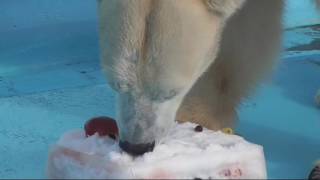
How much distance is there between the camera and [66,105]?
1864mm

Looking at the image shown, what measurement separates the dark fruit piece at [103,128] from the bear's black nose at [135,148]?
5 cm

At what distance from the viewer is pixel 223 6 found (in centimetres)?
111

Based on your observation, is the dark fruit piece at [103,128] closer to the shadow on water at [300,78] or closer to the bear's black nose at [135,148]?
the bear's black nose at [135,148]

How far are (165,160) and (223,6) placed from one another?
0.91 feet

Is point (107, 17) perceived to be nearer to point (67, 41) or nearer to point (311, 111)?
point (311, 111)

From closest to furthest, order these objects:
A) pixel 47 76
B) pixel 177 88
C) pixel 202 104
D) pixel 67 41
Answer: pixel 177 88 < pixel 202 104 < pixel 47 76 < pixel 67 41

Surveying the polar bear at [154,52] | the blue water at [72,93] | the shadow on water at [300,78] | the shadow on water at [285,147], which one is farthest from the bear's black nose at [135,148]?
the shadow on water at [300,78]

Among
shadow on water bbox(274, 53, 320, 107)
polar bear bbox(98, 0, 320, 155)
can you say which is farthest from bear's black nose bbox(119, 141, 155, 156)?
shadow on water bbox(274, 53, 320, 107)

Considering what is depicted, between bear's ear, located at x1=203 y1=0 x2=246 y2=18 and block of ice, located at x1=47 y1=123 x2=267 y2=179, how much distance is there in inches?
7.7

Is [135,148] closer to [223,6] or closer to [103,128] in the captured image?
[103,128]

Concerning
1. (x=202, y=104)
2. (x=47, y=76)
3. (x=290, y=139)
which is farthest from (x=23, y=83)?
(x=290, y=139)

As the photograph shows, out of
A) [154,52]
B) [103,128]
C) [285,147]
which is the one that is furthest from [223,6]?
[285,147]

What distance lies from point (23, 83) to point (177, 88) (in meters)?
1.17

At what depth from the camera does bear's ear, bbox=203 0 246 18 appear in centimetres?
109
